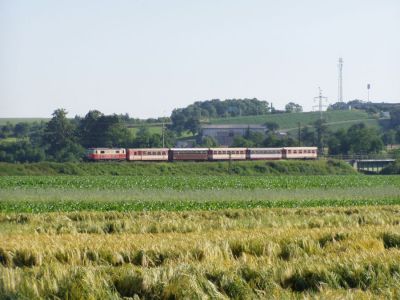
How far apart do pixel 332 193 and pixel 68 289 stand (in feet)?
123

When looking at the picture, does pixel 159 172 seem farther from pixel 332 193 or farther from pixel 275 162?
pixel 332 193

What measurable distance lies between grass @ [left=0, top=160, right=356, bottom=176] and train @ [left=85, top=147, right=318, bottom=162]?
1.32 m

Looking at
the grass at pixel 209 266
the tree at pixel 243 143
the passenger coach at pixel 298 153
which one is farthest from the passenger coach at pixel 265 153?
the grass at pixel 209 266

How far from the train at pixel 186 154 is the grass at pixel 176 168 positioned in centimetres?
132

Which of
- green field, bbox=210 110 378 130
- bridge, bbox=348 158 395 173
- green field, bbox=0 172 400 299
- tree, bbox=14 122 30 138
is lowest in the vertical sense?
bridge, bbox=348 158 395 173

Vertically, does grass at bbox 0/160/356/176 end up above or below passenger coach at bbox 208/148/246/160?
below

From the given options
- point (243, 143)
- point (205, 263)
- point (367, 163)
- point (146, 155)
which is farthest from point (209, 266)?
point (243, 143)

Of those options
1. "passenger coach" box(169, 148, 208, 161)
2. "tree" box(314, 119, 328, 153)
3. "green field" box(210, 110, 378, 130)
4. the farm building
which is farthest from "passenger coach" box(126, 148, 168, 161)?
"green field" box(210, 110, 378, 130)

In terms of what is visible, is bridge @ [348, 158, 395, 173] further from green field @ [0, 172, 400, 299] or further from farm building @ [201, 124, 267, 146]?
green field @ [0, 172, 400, 299]

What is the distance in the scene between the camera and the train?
86375mm

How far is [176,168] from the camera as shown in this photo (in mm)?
84875

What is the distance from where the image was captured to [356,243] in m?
15.1

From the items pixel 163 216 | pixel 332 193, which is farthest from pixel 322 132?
pixel 163 216

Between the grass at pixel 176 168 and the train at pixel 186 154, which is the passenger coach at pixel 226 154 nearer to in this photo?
the train at pixel 186 154
